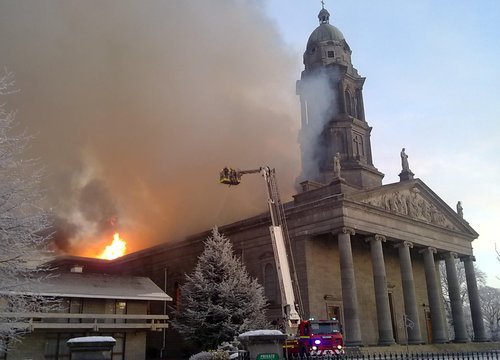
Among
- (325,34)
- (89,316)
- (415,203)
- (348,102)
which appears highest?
(325,34)

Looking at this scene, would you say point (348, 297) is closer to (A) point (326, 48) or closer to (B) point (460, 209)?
(B) point (460, 209)

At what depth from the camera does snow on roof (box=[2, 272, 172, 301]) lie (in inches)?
1086

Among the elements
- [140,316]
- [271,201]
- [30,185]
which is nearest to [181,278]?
[140,316]

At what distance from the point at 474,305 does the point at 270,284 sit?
18.4 metres

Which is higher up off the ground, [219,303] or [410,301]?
[410,301]

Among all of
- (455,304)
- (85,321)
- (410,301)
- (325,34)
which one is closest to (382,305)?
(410,301)

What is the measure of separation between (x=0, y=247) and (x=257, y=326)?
1606 centimetres

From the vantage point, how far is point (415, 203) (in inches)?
1549

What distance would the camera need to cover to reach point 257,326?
26.8 m

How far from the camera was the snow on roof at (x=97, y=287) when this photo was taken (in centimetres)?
2759

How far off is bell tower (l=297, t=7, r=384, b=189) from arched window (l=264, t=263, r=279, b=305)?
1231 cm

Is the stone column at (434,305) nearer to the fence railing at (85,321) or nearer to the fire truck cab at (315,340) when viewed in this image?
the fire truck cab at (315,340)

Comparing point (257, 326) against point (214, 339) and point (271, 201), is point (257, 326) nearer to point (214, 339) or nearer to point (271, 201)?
point (214, 339)

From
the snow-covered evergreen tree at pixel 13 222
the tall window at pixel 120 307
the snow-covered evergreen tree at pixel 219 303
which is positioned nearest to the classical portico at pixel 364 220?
the snow-covered evergreen tree at pixel 219 303
